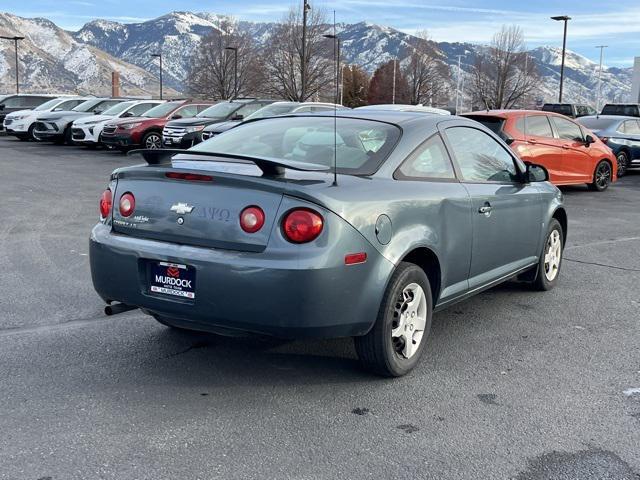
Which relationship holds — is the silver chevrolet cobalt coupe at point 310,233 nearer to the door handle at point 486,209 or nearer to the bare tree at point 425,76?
the door handle at point 486,209

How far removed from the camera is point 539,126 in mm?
13016

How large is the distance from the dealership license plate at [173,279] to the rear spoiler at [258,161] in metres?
0.63

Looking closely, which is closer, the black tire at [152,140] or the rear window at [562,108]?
the black tire at [152,140]

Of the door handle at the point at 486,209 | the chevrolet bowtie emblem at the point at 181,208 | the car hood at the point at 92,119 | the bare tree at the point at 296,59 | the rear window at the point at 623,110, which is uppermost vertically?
the bare tree at the point at 296,59

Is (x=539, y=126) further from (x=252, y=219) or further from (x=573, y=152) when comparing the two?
(x=252, y=219)

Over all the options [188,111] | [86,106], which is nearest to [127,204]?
[188,111]

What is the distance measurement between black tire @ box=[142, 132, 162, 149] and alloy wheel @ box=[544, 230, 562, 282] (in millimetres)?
15889

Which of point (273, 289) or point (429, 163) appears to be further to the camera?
point (429, 163)

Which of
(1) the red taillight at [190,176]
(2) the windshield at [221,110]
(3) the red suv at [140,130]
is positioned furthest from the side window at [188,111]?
(1) the red taillight at [190,176]

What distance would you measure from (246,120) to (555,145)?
8.78m

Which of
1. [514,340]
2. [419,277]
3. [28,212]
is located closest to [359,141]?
[419,277]

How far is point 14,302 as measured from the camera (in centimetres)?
563

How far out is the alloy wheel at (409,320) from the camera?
4.19m

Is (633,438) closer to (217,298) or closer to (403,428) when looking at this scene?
(403,428)
